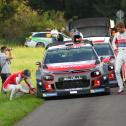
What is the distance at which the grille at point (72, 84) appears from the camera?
803 inches

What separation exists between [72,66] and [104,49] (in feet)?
17.8

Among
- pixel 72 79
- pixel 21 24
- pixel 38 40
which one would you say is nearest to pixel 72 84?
pixel 72 79

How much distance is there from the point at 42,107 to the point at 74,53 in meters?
4.23

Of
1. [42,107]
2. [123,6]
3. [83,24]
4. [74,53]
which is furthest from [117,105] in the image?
[123,6]

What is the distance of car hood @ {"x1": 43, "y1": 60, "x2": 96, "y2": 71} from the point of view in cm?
2064

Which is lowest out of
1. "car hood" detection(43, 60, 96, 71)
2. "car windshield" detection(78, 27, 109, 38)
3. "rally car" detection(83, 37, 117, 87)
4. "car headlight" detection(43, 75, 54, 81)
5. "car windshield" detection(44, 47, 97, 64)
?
"car windshield" detection(78, 27, 109, 38)

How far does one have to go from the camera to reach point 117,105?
17.5 metres

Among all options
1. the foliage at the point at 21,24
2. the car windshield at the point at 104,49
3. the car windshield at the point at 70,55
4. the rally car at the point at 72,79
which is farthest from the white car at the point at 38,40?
the rally car at the point at 72,79

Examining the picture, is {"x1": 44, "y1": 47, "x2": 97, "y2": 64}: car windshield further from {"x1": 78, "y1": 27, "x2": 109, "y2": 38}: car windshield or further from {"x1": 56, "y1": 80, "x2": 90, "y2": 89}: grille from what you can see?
{"x1": 78, "y1": 27, "x2": 109, "y2": 38}: car windshield

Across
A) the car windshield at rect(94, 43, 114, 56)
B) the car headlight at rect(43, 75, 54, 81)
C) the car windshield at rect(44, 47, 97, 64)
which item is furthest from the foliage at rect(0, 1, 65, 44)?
the car headlight at rect(43, 75, 54, 81)

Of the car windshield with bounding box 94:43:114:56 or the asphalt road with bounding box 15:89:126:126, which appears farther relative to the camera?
the car windshield with bounding box 94:43:114:56

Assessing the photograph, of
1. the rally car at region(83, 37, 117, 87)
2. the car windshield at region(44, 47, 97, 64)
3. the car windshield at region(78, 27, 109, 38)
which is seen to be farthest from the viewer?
the car windshield at region(78, 27, 109, 38)

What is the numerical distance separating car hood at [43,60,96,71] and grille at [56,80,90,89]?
415 millimetres

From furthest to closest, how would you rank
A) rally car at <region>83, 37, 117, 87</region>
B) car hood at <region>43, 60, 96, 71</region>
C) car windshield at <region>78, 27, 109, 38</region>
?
car windshield at <region>78, 27, 109, 38</region> → rally car at <region>83, 37, 117, 87</region> → car hood at <region>43, 60, 96, 71</region>
